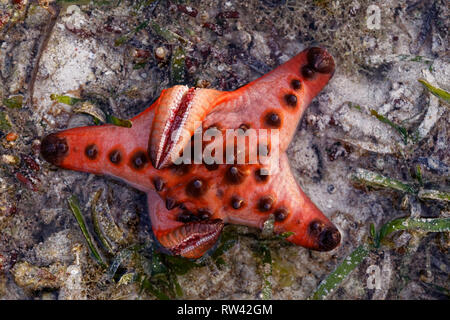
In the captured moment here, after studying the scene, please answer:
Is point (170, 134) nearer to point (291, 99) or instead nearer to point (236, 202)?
point (236, 202)

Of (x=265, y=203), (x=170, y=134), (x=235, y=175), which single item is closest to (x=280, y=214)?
(x=265, y=203)

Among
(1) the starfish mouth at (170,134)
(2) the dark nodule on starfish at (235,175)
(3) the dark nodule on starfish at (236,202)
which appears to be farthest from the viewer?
(3) the dark nodule on starfish at (236,202)

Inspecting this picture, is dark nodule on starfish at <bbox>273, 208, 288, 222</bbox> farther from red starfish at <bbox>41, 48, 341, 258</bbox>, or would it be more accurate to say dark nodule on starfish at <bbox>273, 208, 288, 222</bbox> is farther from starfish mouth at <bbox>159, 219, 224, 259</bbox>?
starfish mouth at <bbox>159, 219, 224, 259</bbox>

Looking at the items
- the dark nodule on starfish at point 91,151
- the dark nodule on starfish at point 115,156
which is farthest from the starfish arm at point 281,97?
the dark nodule on starfish at point 91,151

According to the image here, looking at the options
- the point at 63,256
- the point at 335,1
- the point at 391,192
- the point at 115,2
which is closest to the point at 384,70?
the point at 335,1

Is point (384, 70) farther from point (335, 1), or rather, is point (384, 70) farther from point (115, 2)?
point (115, 2)

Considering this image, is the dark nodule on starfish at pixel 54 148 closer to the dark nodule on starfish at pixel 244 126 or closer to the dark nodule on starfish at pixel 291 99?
the dark nodule on starfish at pixel 244 126
